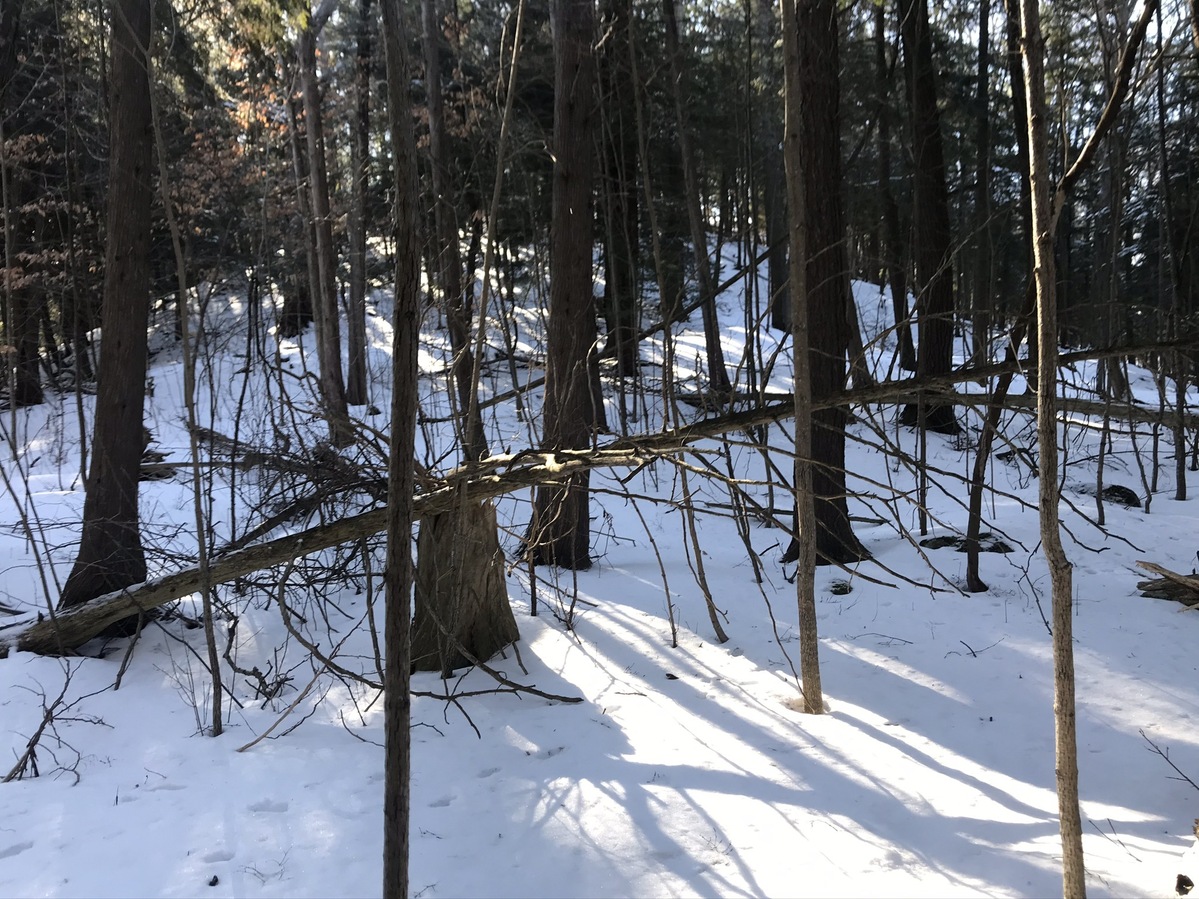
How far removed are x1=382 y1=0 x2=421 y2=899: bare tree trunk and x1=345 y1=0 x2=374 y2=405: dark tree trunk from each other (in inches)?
525

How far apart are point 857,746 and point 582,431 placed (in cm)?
389

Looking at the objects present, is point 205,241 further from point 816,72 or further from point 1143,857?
point 1143,857

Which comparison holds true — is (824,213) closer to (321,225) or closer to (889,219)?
(321,225)

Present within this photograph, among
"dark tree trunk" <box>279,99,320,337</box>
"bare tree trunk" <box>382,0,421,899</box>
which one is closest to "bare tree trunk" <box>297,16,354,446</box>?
"dark tree trunk" <box>279,99,320,337</box>

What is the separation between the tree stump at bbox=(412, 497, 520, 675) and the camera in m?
5.63

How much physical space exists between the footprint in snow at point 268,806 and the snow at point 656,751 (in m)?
0.01

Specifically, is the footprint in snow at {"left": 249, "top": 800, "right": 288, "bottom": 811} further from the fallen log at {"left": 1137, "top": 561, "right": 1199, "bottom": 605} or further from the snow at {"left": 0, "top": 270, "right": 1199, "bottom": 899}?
the fallen log at {"left": 1137, "top": 561, "right": 1199, "bottom": 605}

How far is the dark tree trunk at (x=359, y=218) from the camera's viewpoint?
15758 mm

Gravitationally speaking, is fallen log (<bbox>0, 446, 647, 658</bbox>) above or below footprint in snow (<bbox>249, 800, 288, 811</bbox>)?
above

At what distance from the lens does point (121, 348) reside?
22.0 ft

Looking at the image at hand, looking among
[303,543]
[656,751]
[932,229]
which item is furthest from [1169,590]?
[932,229]

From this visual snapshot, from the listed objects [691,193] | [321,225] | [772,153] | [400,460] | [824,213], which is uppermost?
[772,153]

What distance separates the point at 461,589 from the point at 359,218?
11.6 m

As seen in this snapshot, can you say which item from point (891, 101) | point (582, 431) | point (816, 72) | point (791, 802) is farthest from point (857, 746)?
point (891, 101)
